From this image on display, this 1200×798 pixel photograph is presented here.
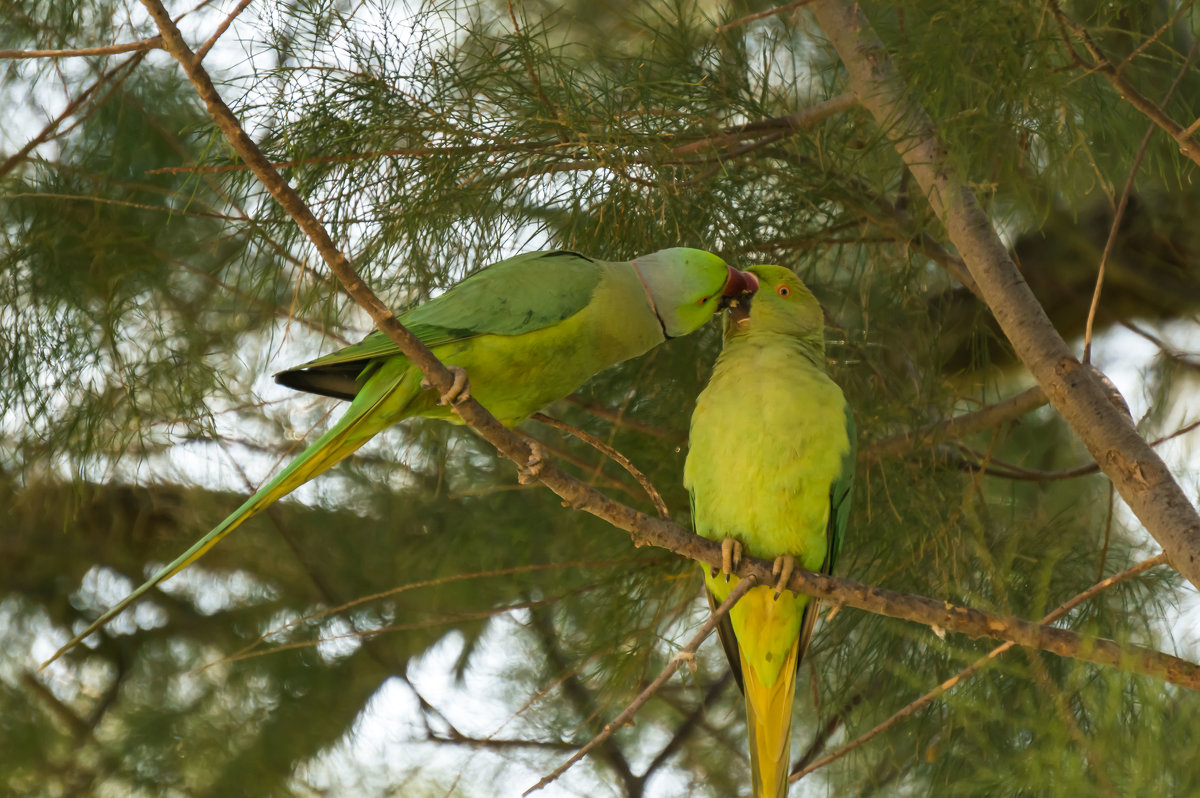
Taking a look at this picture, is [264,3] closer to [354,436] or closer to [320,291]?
[320,291]

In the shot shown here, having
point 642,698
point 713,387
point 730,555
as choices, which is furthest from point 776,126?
point 642,698

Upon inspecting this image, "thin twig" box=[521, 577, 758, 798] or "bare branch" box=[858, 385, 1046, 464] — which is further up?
"bare branch" box=[858, 385, 1046, 464]

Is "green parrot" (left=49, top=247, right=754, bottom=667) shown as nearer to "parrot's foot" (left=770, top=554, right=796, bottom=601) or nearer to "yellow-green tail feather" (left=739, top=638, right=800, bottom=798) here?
"parrot's foot" (left=770, top=554, right=796, bottom=601)

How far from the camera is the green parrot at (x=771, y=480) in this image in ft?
5.41

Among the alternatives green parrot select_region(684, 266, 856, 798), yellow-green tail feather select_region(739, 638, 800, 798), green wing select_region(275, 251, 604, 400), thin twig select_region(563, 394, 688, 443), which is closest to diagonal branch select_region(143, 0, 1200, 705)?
green parrot select_region(684, 266, 856, 798)

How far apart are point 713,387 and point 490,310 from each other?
420 mm

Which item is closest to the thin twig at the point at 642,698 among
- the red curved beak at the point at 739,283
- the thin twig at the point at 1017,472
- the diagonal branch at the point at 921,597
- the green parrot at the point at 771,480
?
the diagonal branch at the point at 921,597

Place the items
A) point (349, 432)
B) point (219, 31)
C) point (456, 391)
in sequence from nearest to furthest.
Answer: point (219, 31) → point (456, 391) → point (349, 432)

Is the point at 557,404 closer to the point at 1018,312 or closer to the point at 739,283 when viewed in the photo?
the point at 739,283

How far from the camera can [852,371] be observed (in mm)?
2133

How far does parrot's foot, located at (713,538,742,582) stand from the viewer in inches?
61.1

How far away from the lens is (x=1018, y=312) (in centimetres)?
146

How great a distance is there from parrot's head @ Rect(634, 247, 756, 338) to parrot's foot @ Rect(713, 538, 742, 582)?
1.18 ft

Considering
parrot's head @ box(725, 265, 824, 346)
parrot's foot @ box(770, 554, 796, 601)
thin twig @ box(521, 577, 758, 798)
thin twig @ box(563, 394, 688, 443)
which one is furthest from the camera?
thin twig @ box(563, 394, 688, 443)
